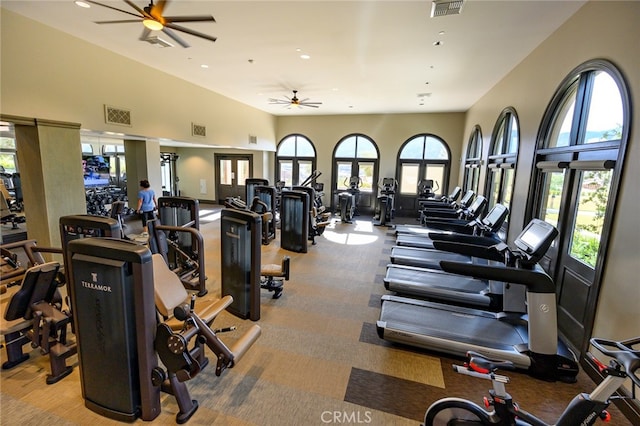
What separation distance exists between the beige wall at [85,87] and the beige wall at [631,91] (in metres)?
7.23

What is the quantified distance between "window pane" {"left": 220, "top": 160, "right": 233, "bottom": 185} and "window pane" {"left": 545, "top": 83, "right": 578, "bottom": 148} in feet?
36.3

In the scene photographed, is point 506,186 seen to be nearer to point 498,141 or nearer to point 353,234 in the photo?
point 498,141

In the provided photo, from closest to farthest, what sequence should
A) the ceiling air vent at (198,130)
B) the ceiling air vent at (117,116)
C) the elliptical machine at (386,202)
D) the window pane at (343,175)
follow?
the ceiling air vent at (117,116) → the ceiling air vent at (198,130) → the elliptical machine at (386,202) → the window pane at (343,175)

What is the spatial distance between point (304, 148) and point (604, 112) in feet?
32.2

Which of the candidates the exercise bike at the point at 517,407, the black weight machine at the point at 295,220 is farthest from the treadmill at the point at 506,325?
the black weight machine at the point at 295,220

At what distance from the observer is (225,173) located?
41.4ft

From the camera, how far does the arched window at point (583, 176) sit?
9.16 feet

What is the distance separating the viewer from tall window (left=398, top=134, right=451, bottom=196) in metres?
10.5

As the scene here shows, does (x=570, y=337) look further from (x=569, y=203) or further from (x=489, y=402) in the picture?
(x=489, y=402)

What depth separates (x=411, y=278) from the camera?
4461 millimetres

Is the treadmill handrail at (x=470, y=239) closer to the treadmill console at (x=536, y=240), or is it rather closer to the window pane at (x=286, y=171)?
the treadmill console at (x=536, y=240)

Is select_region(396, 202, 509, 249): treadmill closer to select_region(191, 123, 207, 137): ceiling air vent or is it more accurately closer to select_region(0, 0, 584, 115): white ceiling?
select_region(0, 0, 584, 115): white ceiling

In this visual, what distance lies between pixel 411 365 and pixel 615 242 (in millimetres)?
2164

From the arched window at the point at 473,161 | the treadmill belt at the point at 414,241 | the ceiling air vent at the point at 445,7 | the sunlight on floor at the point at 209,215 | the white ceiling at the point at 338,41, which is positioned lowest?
the sunlight on floor at the point at 209,215
